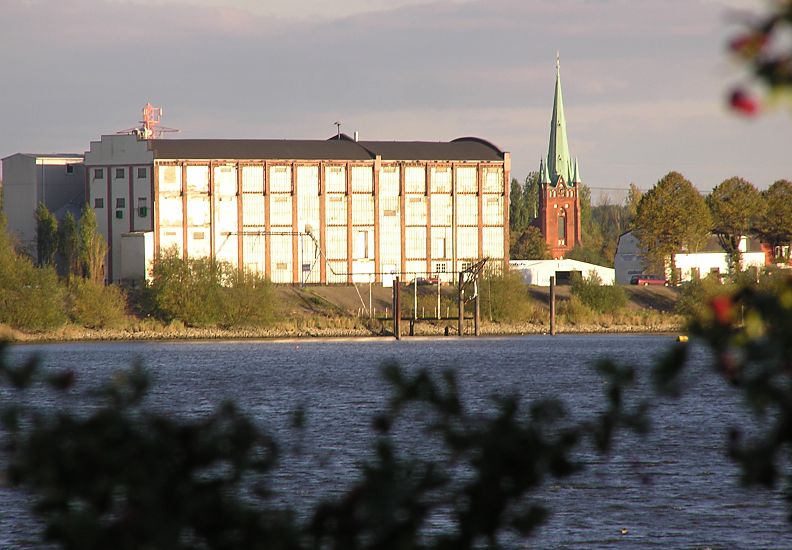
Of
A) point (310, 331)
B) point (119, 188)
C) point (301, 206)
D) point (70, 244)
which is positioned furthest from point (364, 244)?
point (70, 244)

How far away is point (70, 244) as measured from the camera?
116m

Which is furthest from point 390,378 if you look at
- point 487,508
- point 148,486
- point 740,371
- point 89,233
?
Answer: point 89,233

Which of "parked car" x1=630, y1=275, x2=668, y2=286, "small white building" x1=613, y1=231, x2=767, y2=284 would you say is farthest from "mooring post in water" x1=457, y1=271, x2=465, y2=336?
"parked car" x1=630, y1=275, x2=668, y2=286

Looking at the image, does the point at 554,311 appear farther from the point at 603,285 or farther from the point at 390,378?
the point at 390,378

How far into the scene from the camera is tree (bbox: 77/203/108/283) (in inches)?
4478

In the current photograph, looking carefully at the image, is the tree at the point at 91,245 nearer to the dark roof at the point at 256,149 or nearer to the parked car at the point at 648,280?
the dark roof at the point at 256,149

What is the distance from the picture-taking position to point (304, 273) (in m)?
121

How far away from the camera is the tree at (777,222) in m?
138

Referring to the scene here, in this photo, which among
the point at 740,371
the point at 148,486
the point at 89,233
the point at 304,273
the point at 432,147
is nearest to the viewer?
the point at 740,371

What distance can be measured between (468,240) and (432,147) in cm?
1048

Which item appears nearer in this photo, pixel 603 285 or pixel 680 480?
pixel 680 480

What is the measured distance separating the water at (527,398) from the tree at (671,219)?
16.0m

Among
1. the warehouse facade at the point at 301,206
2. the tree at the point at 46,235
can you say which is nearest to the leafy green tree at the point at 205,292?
the warehouse facade at the point at 301,206

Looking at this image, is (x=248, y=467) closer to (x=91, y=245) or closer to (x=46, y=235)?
(x=91, y=245)
